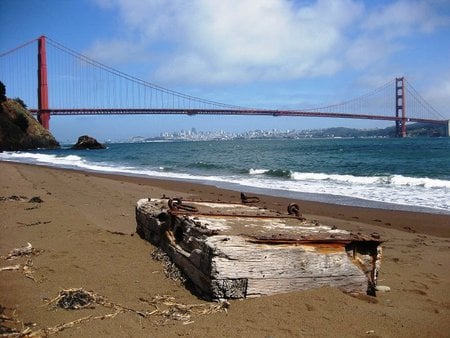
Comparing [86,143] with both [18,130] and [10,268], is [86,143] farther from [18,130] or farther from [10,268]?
[10,268]

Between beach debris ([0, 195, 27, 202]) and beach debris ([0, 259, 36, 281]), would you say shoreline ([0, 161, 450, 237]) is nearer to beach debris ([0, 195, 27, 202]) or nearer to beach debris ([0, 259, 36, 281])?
beach debris ([0, 195, 27, 202])

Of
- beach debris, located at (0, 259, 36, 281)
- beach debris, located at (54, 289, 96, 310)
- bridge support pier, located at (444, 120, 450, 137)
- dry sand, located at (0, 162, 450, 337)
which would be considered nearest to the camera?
dry sand, located at (0, 162, 450, 337)

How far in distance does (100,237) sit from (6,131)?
47365mm

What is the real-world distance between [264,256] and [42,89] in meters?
56.0

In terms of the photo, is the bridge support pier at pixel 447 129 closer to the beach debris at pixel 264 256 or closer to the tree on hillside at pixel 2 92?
the tree on hillside at pixel 2 92

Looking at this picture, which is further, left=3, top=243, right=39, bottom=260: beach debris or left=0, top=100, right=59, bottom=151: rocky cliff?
left=0, top=100, right=59, bottom=151: rocky cliff

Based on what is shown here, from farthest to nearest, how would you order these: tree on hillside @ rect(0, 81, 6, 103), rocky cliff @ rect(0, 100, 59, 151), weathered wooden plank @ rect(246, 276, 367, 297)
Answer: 1. rocky cliff @ rect(0, 100, 59, 151)
2. tree on hillside @ rect(0, 81, 6, 103)
3. weathered wooden plank @ rect(246, 276, 367, 297)

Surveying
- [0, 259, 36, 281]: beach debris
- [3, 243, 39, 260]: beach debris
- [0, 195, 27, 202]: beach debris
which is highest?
[0, 195, 27, 202]: beach debris

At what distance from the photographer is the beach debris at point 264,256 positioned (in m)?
2.43

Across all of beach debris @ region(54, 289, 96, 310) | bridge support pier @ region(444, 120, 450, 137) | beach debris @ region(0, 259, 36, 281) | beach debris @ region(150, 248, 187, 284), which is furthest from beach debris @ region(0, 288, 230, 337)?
bridge support pier @ region(444, 120, 450, 137)

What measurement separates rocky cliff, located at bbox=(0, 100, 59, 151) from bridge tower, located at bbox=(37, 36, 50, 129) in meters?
1.45

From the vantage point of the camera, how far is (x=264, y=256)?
97.5 inches

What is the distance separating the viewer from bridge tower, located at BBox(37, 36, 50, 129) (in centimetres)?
5206

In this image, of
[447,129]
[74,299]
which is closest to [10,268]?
[74,299]
